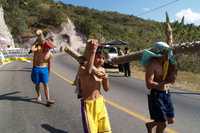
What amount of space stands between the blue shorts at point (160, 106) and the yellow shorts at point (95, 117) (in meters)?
0.87

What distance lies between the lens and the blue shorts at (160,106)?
6.97m

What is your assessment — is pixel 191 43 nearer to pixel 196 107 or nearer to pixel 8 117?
pixel 8 117

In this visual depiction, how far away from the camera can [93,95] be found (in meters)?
6.64

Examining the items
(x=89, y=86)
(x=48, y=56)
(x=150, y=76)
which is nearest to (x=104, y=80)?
(x=89, y=86)

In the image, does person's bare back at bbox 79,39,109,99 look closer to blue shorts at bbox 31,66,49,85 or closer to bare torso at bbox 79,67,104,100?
bare torso at bbox 79,67,104,100

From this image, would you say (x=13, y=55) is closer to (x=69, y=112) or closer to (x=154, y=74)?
(x=69, y=112)

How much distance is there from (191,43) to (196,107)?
7.33 metres

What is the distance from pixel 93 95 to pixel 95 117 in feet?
1.05

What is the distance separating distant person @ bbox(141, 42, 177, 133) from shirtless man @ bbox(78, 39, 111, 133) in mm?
712

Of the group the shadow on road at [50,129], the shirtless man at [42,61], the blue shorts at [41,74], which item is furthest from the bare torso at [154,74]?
the blue shorts at [41,74]

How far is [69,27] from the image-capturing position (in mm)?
90875

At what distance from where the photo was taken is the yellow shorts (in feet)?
21.3

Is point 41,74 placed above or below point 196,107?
above

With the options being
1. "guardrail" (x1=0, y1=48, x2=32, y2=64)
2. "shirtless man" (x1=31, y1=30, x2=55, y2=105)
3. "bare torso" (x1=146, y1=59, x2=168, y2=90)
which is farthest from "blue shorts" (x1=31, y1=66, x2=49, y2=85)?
"guardrail" (x1=0, y1=48, x2=32, y2=64)
